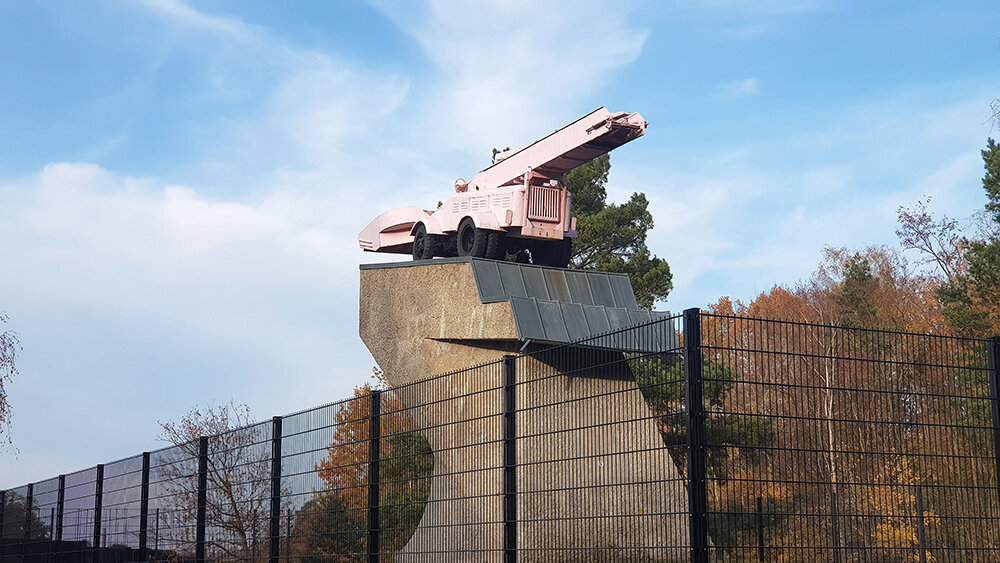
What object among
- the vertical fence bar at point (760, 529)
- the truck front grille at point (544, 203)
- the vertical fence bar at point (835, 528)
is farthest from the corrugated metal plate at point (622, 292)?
the vertical fence bar at point (760, 529)

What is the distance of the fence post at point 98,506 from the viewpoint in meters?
16.4

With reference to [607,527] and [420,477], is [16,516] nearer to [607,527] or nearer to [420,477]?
[420,477]

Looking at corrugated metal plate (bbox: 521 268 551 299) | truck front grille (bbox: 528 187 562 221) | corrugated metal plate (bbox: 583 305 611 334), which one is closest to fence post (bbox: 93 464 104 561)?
corrugated metal plate (bbox: 521 268 551 299)

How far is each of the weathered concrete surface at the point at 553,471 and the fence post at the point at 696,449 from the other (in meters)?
0.17

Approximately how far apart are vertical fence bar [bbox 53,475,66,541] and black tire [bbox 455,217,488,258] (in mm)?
8279

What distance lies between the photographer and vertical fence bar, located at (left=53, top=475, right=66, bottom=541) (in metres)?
18.2

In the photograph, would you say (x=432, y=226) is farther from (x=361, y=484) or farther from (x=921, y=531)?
(x=921, y=531)

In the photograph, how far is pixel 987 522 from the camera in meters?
8.28

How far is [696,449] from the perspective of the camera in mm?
6648

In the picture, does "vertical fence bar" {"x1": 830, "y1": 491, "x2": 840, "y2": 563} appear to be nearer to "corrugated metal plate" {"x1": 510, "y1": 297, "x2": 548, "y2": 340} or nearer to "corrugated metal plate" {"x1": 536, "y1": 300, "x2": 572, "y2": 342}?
"corrugated metal plate" {"x1": 510, "y1": 297, "x2": 548, "y2": 340}

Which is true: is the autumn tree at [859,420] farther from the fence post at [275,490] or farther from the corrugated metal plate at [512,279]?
the corrugated metal plate at [512,279]

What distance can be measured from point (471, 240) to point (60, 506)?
347 inches

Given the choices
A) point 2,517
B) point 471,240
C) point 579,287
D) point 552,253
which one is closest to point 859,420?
point 579,287

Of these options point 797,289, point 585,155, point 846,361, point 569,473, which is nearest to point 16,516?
point 585,155
